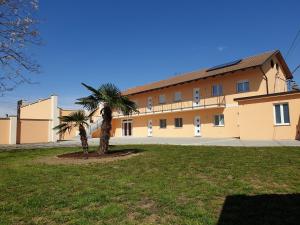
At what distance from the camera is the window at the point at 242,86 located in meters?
27.8

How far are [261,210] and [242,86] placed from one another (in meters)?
24.5

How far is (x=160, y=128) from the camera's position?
123ft

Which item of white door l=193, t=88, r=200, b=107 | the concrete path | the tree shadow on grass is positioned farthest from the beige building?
the tree shadow on grass

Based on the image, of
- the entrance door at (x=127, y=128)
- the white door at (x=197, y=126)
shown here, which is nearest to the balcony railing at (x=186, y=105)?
the white door at (x=197, y=126)

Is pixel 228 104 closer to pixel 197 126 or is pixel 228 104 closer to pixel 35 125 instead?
pixel 197 126

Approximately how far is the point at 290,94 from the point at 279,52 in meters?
11.0

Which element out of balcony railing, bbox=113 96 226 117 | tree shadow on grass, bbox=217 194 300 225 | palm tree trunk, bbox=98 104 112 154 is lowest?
tree shadow on grass, bbox=217 194 300 225

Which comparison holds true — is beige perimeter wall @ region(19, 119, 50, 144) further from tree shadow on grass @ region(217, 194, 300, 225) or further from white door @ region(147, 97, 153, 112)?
tree shadow on grass @ region(217, 194, 300, 225)

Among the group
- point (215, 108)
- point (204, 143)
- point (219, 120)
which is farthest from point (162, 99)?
point (204, 143)

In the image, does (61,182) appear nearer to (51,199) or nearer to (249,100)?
(51,199)

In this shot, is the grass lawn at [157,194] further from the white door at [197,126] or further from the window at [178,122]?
the window at [178,122]

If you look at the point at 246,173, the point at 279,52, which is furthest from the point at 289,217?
the point at 279,52

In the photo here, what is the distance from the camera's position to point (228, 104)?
29.1m

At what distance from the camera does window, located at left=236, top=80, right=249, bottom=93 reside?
2781 centimetres
